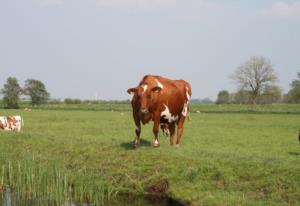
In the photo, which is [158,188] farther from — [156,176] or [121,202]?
[121,202]

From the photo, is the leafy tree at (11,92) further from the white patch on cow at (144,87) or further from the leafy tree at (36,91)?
the white patch on cow at (144,87)

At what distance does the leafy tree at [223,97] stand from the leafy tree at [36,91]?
5123cm

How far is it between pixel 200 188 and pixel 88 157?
5.20m

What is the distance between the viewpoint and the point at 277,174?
12.4 meters

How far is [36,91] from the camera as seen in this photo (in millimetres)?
111875

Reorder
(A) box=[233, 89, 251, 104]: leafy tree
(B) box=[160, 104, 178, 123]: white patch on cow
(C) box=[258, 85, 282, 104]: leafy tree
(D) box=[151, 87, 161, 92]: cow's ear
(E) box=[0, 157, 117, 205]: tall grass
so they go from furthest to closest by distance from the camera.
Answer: (A) box=[233, 89, 251, 104]: leafy tree → (C) box=[258, 85, 282, 104]: leafy tree → (B) box=[160, 104, 178, 123]: white patch on cow → (D) box=[151, 87, 161, 92]: cow's ear → (E) box=[0, 157, 117, 205]: tall grass

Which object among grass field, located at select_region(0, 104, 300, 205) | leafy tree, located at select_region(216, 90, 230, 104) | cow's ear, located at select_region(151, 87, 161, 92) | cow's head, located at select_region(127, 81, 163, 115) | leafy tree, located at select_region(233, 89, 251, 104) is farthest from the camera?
leafy tree, located at select_region(216, 90, 230, 104)

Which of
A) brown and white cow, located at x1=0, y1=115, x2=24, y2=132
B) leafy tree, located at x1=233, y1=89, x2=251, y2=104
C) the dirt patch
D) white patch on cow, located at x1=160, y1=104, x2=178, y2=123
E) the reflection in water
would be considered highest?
leafy tree, located at x1=233, y1=89, x2=251, y2=104

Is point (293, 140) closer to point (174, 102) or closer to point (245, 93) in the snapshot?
point (174, 102)

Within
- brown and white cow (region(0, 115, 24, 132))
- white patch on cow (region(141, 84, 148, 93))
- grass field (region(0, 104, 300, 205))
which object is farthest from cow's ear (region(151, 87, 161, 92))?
brown and white cow (region(0, 115, 24, 132))

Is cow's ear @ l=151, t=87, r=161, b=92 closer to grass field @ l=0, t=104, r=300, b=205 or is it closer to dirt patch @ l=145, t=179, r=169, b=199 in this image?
grass field @ l=0, t=104, r=300, b=205

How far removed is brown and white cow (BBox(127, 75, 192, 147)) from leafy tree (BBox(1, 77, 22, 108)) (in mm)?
84601

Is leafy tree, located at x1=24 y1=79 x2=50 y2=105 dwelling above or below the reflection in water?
above

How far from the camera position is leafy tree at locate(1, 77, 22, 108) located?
97688mm
